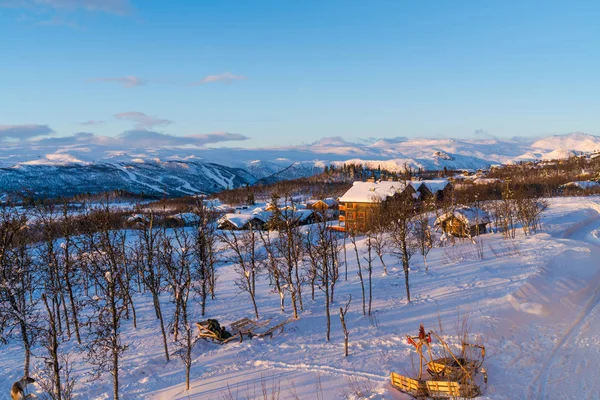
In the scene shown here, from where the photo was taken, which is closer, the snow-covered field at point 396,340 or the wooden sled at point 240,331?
the snow-covered field at point 396,340

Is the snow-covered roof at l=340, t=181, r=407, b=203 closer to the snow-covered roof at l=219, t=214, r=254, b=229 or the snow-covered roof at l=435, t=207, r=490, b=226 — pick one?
the snow-covered roof at l=435, t=207, r=490, b=226

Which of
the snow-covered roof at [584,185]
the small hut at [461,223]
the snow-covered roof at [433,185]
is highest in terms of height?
the snow-covered roof at [433,185]

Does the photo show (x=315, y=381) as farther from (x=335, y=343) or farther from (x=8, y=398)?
(x=8, y=398)

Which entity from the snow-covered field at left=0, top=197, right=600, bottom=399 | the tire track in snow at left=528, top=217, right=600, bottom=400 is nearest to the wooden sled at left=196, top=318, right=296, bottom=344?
the snow-covered field at left=0, top=197, right=600, bottom=399

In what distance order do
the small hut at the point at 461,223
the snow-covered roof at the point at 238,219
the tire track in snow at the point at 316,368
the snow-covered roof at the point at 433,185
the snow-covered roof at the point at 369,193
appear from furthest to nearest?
the snow-covered roof at the point at 433,185, the snow-covered roof at the point at 238,219, the snow-covered roof at the point at 369,193, the small hut at the point at 461,223, the tire track in snow at the point at 316,368

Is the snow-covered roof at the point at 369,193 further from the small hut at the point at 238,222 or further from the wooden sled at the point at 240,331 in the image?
the wooden sled at the point at 240,331

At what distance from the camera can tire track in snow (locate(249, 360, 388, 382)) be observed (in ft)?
50.4

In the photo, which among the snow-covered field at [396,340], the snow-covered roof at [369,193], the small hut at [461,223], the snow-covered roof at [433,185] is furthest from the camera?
the snow-covered roof at [433,185]

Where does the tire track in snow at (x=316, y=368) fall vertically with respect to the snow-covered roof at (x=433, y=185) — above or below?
below

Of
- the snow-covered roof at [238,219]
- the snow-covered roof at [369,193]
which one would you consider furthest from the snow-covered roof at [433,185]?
the snow-covered roof at [238,219]

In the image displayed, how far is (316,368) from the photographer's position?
16.6m

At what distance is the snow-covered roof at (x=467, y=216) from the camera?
48156 mm

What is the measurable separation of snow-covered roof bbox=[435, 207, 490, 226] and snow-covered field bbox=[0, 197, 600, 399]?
54.3 feet

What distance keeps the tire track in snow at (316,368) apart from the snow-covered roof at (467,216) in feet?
116
